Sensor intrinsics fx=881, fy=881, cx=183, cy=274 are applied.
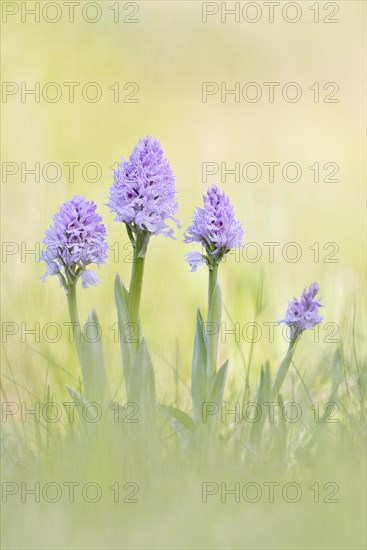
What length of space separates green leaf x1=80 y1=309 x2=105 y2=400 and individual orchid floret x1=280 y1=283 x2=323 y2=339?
1.26 feet

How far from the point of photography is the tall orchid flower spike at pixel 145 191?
172 cm

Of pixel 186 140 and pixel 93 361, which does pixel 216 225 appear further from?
pixel 186 140

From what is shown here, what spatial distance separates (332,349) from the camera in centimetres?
244

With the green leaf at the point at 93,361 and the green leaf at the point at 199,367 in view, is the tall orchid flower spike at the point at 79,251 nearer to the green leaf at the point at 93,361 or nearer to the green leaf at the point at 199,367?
the green leaf at the point at 93,361

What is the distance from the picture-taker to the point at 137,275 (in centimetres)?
181

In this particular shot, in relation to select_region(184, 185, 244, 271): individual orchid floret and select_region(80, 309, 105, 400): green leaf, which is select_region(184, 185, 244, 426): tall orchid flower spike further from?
select_region(80, 309, 105, 400): green leaf

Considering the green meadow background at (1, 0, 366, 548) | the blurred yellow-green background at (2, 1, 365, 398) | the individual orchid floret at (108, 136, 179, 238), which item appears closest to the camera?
the green meadow background at (1, 0, 366, 548)

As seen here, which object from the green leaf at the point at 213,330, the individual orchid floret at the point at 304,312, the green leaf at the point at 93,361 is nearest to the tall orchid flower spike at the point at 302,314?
the individual orchid floret at the point at 304,312

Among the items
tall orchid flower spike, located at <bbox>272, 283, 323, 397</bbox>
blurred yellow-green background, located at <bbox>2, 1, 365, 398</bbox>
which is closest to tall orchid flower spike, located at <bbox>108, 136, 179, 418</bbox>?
tall orchid flower spike, located at <bbox>272, 283, 323, 397</bbox>

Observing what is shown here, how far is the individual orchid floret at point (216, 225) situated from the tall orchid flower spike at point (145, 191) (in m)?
0.05

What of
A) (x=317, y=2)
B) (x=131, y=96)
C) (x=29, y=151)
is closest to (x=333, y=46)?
(x=317, y=2)

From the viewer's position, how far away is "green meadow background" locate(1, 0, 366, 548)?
59.3 inches

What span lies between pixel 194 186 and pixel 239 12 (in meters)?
1.58

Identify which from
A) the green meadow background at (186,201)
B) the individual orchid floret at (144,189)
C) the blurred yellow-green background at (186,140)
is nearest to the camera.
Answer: the green meadow background at (186,201)
